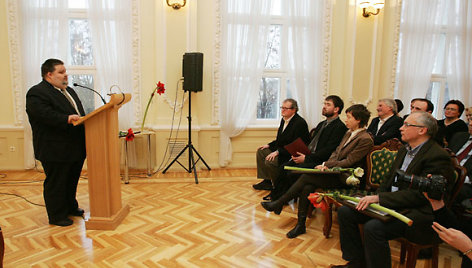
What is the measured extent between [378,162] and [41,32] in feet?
15.7

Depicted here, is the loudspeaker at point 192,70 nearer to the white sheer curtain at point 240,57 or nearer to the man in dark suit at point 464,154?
the white sheer curtain at point 240,57

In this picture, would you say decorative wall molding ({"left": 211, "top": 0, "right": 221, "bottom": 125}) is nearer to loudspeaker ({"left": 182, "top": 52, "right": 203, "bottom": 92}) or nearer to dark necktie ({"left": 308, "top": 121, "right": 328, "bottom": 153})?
loudspeaker ({"left": 182, "top": 52, "right": 203, "bottom": 92})

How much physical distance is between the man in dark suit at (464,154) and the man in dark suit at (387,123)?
60 cm

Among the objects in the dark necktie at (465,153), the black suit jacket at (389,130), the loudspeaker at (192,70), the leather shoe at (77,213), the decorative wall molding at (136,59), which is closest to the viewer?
the dark necktie at (465,153)

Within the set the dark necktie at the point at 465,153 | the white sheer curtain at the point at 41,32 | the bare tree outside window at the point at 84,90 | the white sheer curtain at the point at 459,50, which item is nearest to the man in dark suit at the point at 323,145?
the dark necktie at the point at 465,153

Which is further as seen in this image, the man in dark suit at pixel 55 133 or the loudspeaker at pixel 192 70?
the loudspeaker at pixel 192 70

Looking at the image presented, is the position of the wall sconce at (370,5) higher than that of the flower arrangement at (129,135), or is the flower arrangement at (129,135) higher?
the wall sconce at (370,5)

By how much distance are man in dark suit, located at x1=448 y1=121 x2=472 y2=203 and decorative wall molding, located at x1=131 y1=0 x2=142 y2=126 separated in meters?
4.09

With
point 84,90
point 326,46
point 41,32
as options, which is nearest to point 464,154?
point 326,46

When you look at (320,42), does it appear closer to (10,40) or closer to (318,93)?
(318,93)

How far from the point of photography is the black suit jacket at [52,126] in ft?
9.00

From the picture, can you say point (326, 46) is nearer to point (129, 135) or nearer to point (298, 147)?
point (298, 147)

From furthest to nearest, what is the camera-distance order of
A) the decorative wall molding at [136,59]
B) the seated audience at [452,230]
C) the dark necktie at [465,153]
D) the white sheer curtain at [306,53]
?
the white sheer curtain at [306,53]
the decorative wall molding at [136,59]
the dark necktie at [465,153]
the seated audience at [452,230]

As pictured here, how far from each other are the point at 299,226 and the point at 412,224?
1.08 m
